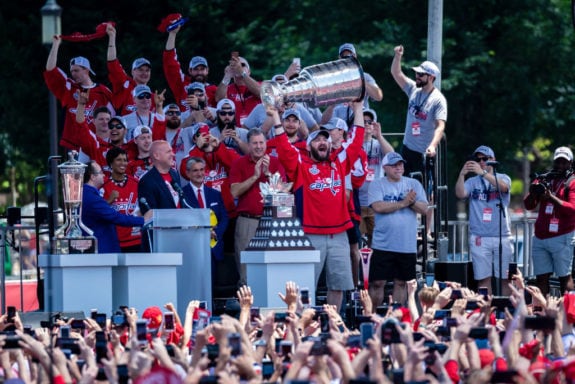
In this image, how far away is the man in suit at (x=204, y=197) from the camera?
14500 millimetres

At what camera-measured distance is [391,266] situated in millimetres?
15492

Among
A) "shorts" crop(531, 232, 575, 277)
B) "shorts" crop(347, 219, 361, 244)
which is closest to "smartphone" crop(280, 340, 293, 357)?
"shorts" crop(347, 219, 361, 244)

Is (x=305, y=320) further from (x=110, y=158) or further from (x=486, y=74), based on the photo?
(x=486, y=74)

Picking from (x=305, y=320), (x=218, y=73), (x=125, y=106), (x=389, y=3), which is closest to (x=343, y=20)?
(x=389, y=3)

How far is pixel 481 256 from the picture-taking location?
17.2 m

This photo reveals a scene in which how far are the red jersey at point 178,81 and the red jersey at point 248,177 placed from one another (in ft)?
7.80

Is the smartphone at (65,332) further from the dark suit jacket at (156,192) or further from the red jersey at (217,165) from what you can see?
the red jersey at (217,165)

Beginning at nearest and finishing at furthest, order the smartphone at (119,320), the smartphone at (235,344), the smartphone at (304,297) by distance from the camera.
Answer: the smartphone at (235,344)
the smartphone at (119,320)
the smartphone at (304,297)

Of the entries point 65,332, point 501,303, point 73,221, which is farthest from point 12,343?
point 73,221

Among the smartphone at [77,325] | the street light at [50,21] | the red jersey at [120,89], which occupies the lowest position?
the smartphone at [77,325]

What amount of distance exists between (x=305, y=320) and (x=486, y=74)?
2004 centimetres

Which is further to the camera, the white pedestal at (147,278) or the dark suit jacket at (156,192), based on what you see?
the dark suit jacket at (156,192)

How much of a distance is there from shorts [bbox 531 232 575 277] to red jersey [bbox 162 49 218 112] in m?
4.03

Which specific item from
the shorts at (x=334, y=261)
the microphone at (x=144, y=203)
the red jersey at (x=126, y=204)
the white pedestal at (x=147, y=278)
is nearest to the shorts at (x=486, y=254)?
the shorts at (x=334, y=261)
